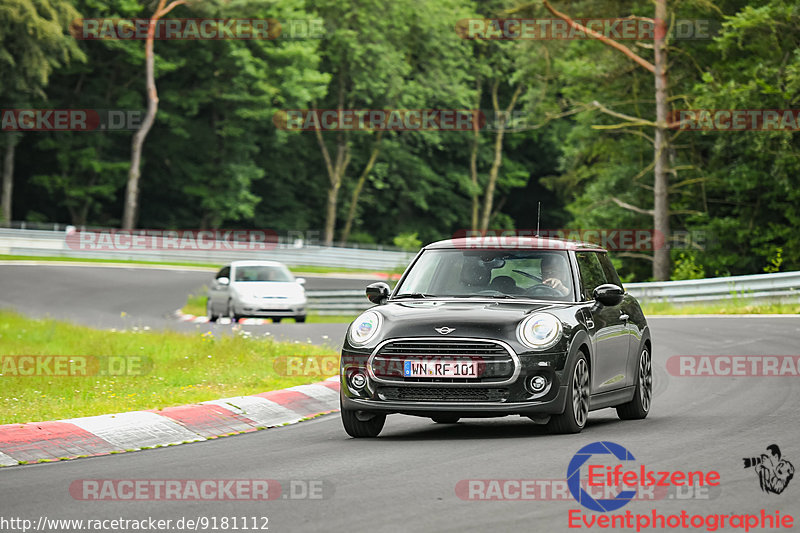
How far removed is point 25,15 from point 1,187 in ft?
38.7

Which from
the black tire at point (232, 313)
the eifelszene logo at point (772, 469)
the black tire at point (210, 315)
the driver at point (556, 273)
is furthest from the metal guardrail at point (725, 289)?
the eifelszene logo at point (772, 469)

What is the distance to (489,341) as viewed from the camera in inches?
393

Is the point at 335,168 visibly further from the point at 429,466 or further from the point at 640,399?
the point at 429,466

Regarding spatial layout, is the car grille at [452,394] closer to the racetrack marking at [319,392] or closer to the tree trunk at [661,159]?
the racetrack marking at [319,392]

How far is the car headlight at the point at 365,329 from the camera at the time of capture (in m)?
10.4

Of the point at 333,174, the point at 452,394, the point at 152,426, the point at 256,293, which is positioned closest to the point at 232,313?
the point at 256,293

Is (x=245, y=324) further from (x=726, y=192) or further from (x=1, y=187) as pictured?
(x=1, y=187)

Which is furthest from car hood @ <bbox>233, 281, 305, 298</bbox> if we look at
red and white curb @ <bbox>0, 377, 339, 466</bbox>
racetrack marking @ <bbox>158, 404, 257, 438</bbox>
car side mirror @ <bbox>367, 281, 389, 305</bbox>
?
car side mirror @ <bbox>367, 281, 389, 305</bbox>

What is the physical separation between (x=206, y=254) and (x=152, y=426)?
47397 millimetres

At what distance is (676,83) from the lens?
40.8 metres

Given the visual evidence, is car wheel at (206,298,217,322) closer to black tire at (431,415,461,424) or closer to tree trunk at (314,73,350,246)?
black tire at (431,415,461,424)

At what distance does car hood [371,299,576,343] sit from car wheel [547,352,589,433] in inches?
15.6

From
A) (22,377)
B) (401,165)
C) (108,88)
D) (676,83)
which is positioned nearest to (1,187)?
(108,88)

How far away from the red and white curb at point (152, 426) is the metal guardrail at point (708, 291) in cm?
1796
